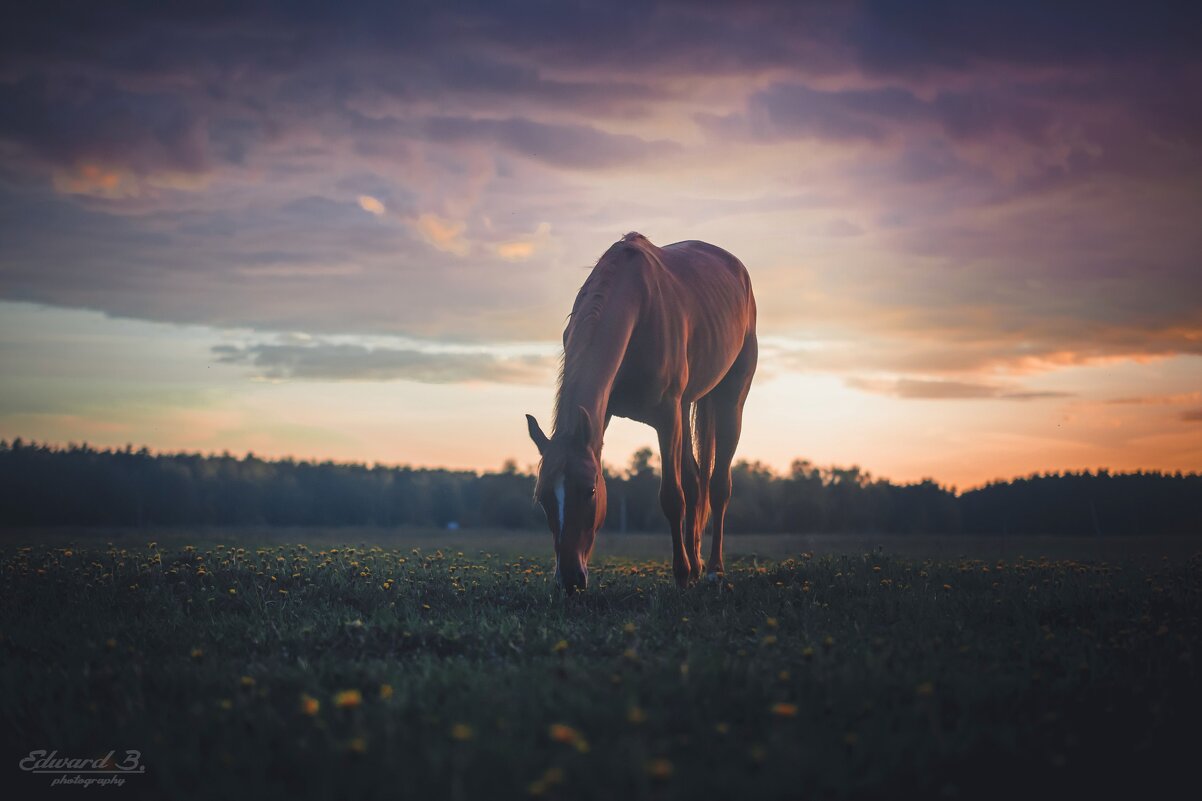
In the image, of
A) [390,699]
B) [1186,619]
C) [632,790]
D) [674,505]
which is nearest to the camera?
[632,790]

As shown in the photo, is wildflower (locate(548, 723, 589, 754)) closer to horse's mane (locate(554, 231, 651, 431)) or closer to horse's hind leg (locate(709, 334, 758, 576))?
horse's mane (locate(554, 231, 651, 431))

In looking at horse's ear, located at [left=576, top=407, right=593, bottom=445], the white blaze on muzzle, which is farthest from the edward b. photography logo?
horse's ear, located at [left=576, top=407, right=593, bottom=445]

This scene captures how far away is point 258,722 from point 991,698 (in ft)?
11.4

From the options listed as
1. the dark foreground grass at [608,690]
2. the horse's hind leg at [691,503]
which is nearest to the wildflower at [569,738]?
the dark foreground grass at [608,690]

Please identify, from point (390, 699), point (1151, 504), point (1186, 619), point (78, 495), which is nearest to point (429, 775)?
point (390, 699)

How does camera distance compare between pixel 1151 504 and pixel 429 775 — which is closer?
pixel 429 775

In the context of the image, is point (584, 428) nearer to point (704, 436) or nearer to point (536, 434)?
point (536, 434)

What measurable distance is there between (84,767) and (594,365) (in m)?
4.99

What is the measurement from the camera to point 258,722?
359 cm

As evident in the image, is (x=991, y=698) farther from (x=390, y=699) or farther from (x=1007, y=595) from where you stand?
(x=1007, y=595)

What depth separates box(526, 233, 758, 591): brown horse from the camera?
6.76m

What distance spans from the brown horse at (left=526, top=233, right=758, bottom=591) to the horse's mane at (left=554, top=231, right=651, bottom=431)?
14 millimetres

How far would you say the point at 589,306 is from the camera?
7.81 meters

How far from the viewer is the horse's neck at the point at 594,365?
716 centimetres
